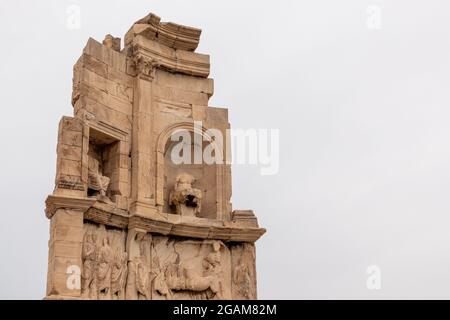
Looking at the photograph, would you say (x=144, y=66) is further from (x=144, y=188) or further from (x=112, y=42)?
(x=144, y=188)

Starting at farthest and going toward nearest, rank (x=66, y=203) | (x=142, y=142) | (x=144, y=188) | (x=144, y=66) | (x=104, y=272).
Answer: (x=144, y=66)
(x=142, y=142)
(x=144, y=188)
(x=104, y=272)
(x=66, y=203)

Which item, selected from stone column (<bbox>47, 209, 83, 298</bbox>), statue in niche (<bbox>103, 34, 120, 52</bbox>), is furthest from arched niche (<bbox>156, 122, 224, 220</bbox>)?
stone column (<bbox>47, 209, 83, 298</bbox>)

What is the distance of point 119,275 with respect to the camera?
47.5 ft

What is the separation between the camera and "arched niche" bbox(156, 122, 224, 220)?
16.2m

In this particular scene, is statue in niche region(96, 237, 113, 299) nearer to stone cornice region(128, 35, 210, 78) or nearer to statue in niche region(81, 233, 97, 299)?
statue in niche region(81, 233, 97, 299)

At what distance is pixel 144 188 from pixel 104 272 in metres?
2.02

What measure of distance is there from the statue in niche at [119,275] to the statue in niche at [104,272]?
10cm

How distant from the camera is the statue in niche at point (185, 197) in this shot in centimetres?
1609

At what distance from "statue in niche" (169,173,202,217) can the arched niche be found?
Answer: 0.21m

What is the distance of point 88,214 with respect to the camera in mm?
14258

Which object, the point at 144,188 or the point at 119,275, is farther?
the point at 144,188

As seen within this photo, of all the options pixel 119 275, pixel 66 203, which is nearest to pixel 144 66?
pixel 66 203

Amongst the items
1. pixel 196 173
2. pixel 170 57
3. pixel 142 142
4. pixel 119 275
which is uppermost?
pixel 170 57
